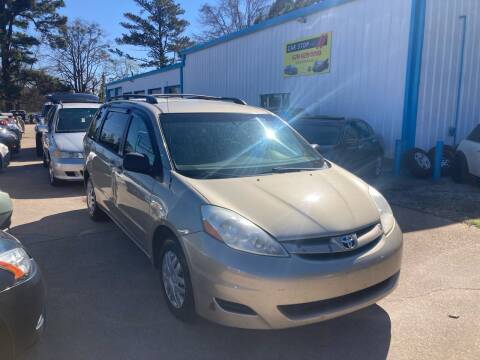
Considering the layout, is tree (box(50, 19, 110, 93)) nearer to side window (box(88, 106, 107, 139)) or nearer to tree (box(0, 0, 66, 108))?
tree (box(0, 0, 66, 108))

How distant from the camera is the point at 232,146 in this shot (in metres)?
3.91

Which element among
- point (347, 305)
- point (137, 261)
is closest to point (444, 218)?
point (347, 305)

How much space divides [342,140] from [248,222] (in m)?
5.65

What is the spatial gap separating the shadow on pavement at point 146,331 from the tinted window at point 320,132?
477 cm

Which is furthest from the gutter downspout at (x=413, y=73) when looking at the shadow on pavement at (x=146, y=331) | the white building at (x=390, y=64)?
the shadow on pavement at (x=146, y=331)

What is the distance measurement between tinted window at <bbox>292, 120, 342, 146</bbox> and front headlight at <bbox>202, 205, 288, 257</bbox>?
541 centimetres

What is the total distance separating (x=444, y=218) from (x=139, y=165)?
4847mm

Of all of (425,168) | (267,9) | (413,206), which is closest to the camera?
(413,206)

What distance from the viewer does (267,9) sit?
1650 inches

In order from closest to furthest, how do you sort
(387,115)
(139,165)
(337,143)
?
(139,165)
(337,143)
(387,115)

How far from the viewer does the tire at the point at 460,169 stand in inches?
344

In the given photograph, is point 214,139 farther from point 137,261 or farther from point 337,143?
point 337,143

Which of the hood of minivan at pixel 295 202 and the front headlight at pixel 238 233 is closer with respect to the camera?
the front headlight at pixel 238 233

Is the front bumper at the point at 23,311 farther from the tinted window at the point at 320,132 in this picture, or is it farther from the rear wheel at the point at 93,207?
the tinted window at the point at 320,132
